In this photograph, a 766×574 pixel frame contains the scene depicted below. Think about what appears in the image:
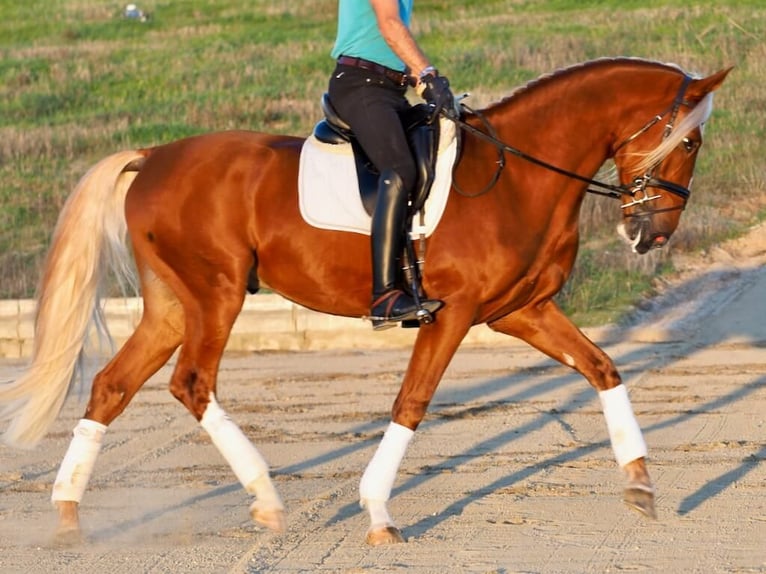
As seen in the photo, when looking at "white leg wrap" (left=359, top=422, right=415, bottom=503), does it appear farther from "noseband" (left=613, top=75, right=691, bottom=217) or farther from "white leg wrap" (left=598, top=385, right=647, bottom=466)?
"noseband" (left=613, top=75, right=691, bottom=217)

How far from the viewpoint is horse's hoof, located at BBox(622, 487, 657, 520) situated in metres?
6.72

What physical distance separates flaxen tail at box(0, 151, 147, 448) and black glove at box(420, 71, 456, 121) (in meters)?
1.83

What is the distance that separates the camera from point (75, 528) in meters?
6.84

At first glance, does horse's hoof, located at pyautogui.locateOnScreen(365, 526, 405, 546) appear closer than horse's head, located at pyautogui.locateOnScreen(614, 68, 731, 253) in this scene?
Yes

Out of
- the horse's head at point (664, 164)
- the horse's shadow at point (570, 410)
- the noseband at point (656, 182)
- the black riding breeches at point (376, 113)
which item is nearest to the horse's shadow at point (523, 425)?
the horse's shadow at point (570, 410)

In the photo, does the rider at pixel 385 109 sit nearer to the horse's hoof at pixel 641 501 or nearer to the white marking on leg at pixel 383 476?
the white marking on leg at pixel 383 476

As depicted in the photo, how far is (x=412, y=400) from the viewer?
6.74 m

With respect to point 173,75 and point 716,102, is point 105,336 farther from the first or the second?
point 173,75

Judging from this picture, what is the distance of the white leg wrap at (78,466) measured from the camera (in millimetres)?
6883

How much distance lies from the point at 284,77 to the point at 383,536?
22153mm

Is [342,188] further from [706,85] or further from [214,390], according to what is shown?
[706,85]

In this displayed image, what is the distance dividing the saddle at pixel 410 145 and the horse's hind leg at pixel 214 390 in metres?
0.88

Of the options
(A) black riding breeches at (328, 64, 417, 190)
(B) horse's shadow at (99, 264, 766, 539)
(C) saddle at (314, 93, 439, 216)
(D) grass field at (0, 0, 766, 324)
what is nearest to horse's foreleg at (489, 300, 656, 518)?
(B) horse's shadow at (99, 264, 766, 539)

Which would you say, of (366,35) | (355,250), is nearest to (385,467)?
(355,250)
